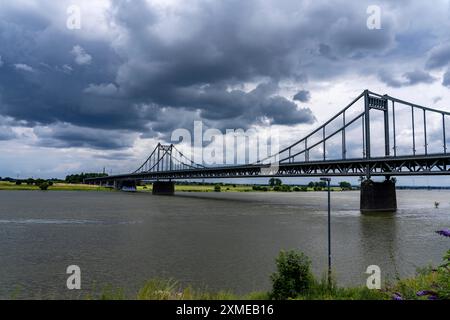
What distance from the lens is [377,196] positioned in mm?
59188

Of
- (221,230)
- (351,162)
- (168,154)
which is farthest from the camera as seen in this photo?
(168,154)

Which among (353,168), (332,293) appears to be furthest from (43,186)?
(332,293)

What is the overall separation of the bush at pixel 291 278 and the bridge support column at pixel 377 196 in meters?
51.0

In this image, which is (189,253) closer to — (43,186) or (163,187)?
(163,187)

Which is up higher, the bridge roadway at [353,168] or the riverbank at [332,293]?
the bridge roadway at [353,168]

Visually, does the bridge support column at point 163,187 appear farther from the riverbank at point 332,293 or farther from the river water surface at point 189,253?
the riverbank at point 332,293

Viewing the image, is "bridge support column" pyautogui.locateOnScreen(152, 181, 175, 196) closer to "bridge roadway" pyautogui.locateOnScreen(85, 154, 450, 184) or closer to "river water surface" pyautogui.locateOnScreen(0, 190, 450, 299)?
"bridge roadway" pyautogui.locateOnScreen(85, 154, 450, 184)

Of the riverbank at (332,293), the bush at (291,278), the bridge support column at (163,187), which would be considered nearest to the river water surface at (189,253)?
the bush at (291,278)

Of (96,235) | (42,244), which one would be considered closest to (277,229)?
(96,235)

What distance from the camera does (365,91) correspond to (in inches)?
2785

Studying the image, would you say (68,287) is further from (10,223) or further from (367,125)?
(367,125)

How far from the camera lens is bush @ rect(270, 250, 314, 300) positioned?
1087 centimetres

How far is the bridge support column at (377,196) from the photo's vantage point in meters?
58.7
